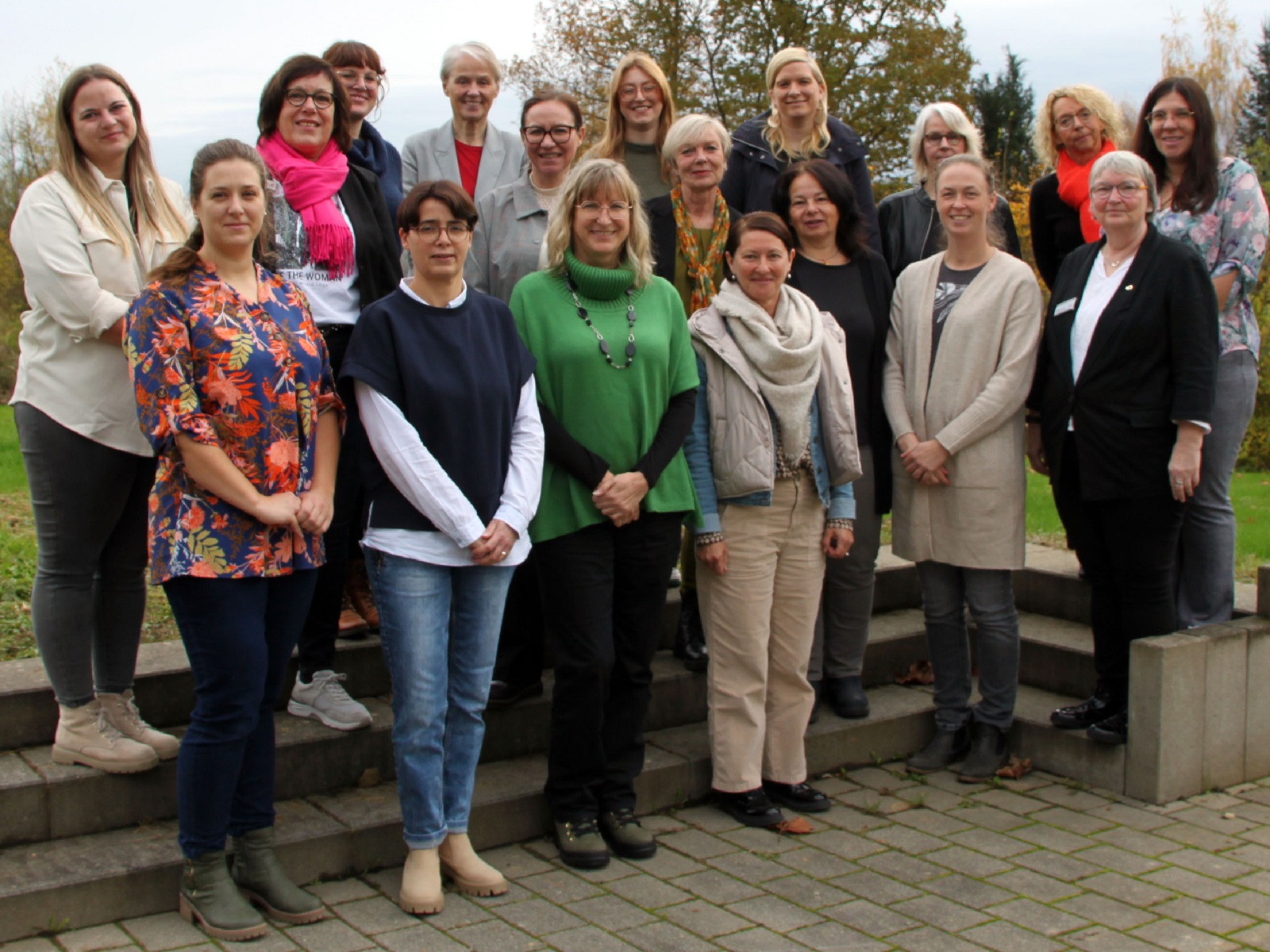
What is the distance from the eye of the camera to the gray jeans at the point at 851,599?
5.14 meters

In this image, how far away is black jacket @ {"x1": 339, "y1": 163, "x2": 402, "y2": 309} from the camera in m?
4.40

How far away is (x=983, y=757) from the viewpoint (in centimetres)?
514

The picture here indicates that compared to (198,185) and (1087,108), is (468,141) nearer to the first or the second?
(198,185)

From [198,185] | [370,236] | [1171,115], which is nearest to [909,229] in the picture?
[1171,115]

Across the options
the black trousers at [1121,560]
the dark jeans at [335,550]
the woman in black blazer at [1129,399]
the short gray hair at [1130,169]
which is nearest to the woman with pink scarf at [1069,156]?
the short gray hair at [1130,169]

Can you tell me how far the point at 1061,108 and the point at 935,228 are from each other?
79cm

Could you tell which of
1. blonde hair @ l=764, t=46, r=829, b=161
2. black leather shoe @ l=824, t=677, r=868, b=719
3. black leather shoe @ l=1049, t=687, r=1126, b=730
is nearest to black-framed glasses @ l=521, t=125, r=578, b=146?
blonde hair @ l=764, t=46, r=829, b=161

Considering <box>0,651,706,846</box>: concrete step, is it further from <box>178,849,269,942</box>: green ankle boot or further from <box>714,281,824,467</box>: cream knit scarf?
<box>714,281,824,467</box>: cream knit scarf

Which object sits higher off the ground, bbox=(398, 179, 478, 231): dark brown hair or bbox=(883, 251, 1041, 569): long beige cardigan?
bbox=(398, 179, 478, 231): dark brown hair

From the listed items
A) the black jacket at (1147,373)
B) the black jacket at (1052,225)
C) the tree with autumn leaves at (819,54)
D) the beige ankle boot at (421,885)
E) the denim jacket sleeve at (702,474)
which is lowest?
A: the beige ankle boot at (421,885)

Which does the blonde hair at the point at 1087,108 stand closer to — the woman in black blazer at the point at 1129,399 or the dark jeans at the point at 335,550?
the woman in black blazer at the point at 1129,399

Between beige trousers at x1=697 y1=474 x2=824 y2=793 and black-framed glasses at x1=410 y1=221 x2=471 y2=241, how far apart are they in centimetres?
140

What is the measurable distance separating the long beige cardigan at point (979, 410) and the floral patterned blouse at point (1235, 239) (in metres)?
0.77

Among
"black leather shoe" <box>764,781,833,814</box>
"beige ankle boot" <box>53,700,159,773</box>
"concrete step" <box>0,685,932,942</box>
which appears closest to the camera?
"concrete step" <box>0,685,932,942</box>
